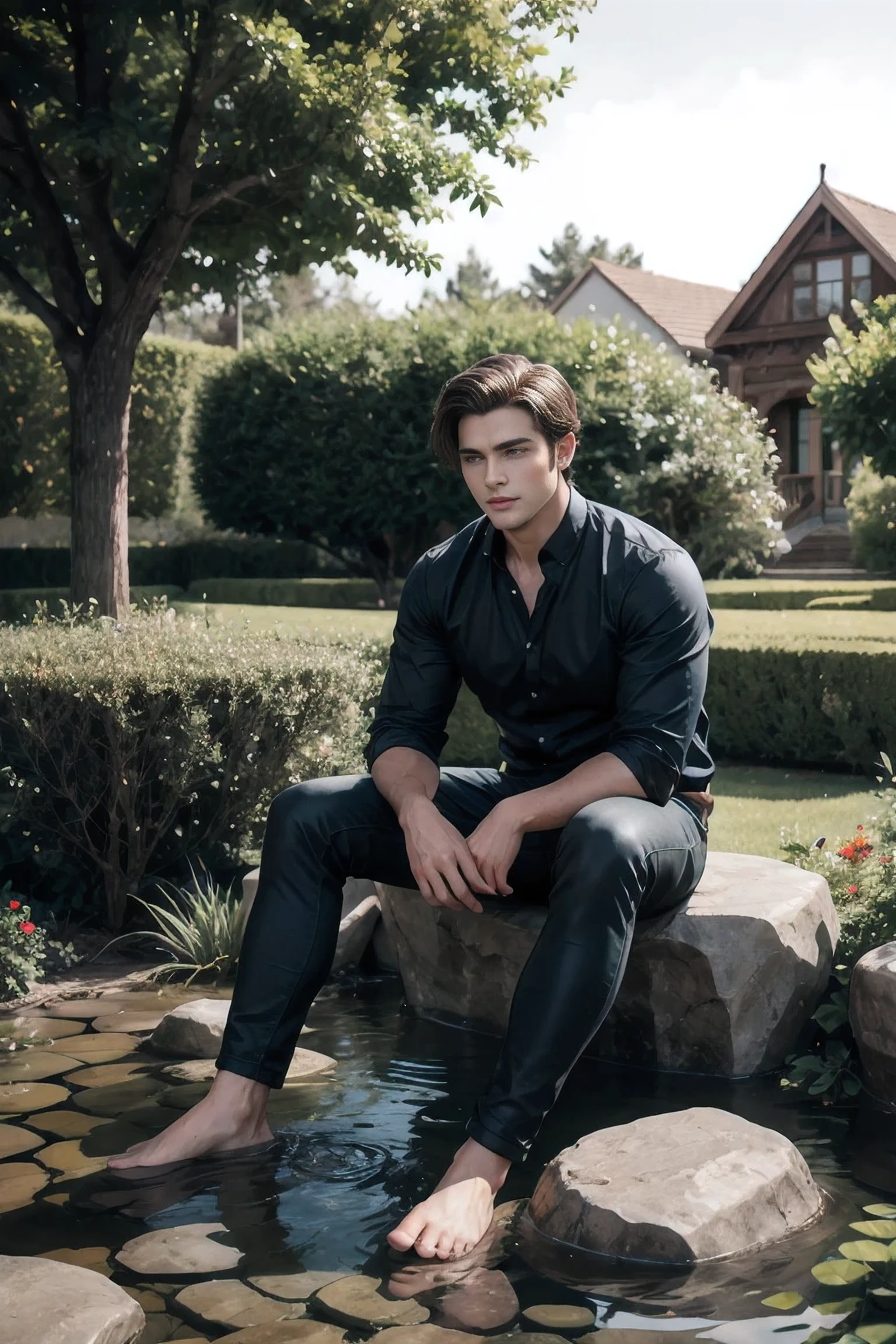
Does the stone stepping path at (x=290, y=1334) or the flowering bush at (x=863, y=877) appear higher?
the flowering bush at (x=863, y=877)

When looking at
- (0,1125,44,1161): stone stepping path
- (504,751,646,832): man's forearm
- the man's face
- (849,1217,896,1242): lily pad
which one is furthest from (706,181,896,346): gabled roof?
Answer: (849,1217,896,1242): lily pad

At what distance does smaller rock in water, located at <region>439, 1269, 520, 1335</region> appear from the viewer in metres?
2.42

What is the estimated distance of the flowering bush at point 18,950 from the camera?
4527 mm

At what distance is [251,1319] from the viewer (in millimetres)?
2453

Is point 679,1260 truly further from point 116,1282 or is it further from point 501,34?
point 501,34

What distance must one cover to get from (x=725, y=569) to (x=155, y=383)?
9983mm

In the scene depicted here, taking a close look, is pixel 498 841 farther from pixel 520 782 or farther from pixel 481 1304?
pixel 481 1304

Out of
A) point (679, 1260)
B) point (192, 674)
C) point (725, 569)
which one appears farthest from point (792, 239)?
point (679, 1260)

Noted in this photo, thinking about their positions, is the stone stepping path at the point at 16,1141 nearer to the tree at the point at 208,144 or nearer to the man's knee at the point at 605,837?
the man's knee at the point at 605,837

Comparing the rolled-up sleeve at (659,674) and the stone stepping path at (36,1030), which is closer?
the rolled-up sleeve at (659,674)

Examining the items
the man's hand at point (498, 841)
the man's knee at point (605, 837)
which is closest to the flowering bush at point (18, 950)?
the man's hand at point (498, 841)

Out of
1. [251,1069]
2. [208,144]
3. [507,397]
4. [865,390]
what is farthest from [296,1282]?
[865,390]

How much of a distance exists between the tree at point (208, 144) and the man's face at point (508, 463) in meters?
4.82

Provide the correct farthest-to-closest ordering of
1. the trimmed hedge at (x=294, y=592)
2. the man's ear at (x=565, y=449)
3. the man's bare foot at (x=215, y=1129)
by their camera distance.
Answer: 1. the trimmed hedge at (x=294, y=592)
2. the man's ear at (x=565, y=449)
3. the man's bare foot at (x=215, y=1129)
